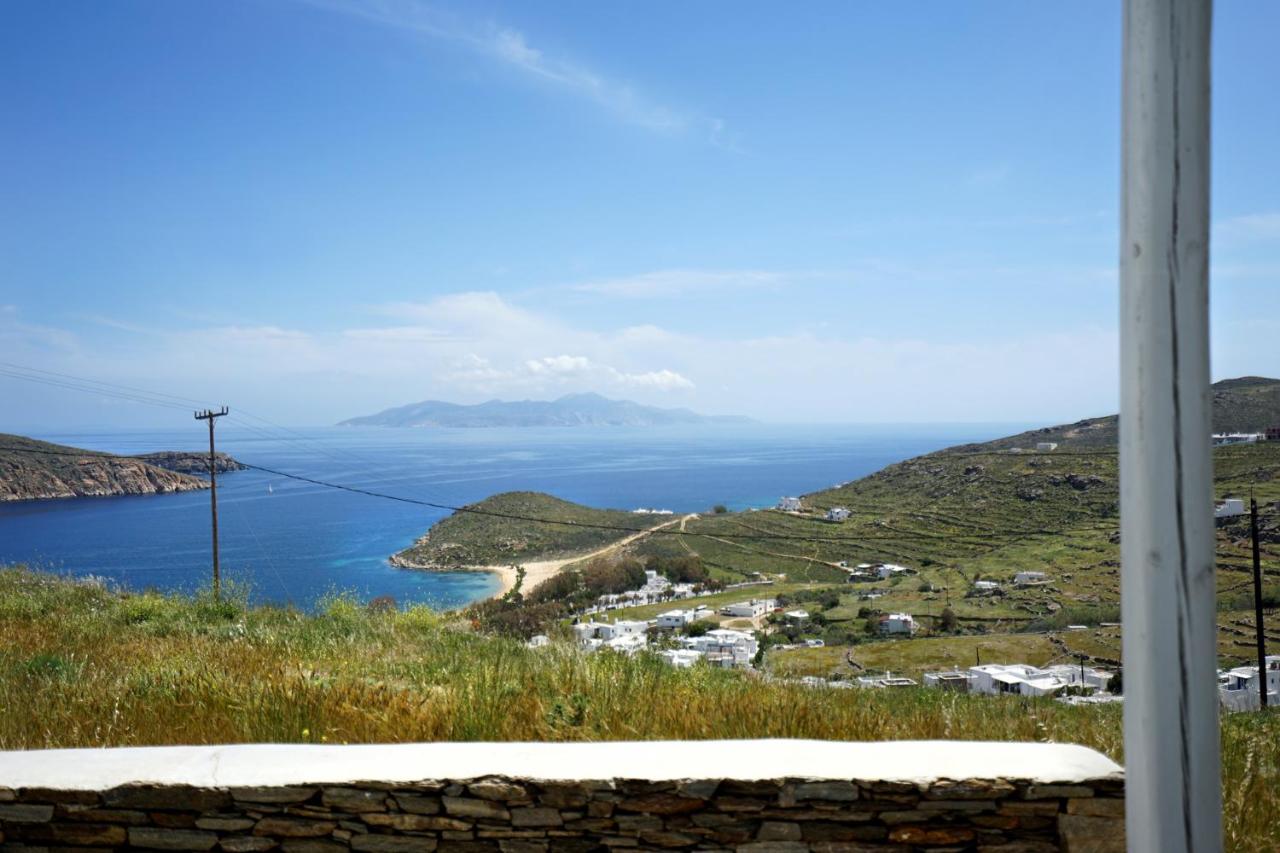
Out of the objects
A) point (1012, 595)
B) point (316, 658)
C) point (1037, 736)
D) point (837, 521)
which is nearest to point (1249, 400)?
point (1012, 595)

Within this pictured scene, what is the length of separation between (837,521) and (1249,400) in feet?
65.6

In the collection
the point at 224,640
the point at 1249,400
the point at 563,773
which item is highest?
the point at 1249,400

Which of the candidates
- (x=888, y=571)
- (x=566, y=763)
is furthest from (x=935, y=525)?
(x=566, y=763)

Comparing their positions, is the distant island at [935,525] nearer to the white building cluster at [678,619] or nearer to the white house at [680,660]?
the white building cluster at [678,619]

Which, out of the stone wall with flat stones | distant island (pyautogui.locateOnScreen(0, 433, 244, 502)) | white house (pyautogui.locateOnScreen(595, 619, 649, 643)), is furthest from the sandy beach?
the stone wall with flat stones

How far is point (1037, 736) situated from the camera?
3775mm

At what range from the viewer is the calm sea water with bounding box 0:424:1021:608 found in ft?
104

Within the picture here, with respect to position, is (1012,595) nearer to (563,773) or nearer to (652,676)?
(652,676)

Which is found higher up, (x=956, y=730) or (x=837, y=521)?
(x=956, y=730)

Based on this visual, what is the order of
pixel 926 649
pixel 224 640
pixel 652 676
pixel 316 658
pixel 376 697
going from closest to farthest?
pixel 376 697 < pixel 652 676 < pixel 316 658 < pixel 224 640 < pixel 926 649

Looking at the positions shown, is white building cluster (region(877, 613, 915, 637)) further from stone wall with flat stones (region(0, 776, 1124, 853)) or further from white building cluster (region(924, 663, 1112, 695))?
stone wall with flat stones (region(0, 776, 1124, 853))

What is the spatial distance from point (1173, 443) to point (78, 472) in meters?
47.3

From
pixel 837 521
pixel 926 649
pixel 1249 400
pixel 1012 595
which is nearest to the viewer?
pixel 926 649

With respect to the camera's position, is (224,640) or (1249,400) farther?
(1249,400)
